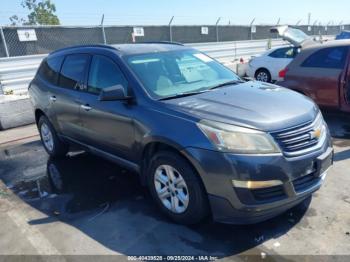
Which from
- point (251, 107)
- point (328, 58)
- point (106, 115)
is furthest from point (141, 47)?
point (328, 58)

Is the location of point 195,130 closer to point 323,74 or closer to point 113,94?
point 113,94

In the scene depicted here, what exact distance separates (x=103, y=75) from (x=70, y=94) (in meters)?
0.76

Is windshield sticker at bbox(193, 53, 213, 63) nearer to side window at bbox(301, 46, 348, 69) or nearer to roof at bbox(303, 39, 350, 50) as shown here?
side window at bbox(301, 46, 348, 69)

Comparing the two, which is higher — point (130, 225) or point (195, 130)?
point (195, 130)

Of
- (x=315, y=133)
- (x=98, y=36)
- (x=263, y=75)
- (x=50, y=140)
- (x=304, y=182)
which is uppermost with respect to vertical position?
(x=98, y=36)

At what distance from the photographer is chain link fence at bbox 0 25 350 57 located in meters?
10.3

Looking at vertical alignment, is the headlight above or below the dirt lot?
above

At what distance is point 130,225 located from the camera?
3.55 metres

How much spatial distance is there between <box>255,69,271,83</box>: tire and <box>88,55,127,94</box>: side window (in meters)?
7.99

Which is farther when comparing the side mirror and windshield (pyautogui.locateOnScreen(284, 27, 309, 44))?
windshield (pyautogui.locateOnScreen(284, 27, 309, 44))

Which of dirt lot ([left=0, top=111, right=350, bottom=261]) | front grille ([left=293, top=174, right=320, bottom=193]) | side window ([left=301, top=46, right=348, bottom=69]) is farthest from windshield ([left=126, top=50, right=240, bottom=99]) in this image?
side window ([left=301, top=46, right=348, bottom=69])

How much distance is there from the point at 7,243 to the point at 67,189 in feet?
3.95

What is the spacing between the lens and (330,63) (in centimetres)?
630

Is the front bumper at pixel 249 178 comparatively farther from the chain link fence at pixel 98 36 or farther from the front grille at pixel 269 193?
the chain link fence at pixel 98 36
